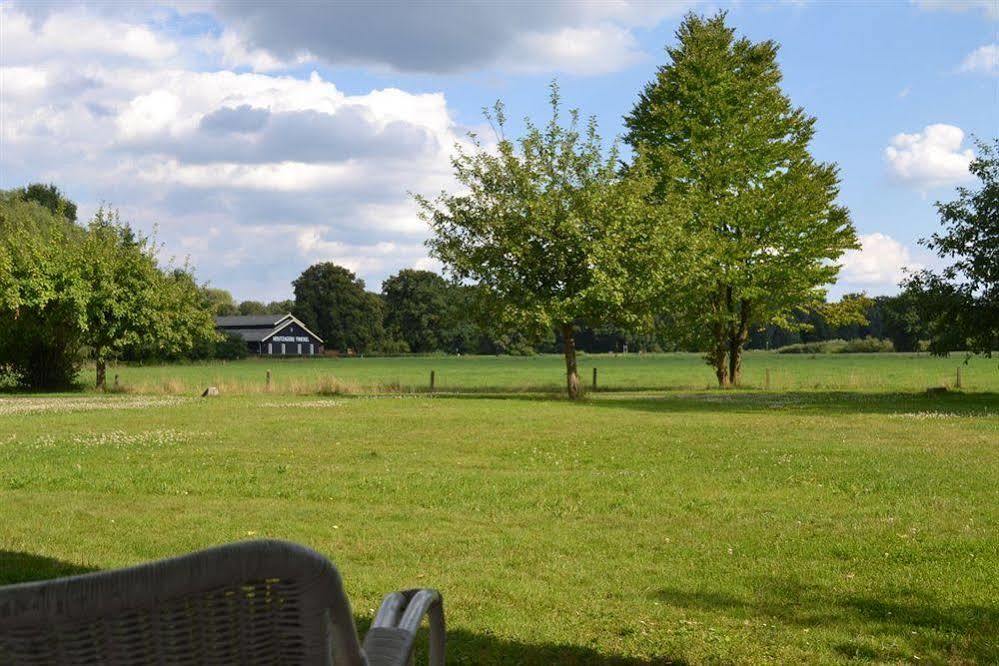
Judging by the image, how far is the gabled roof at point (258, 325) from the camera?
12812 cm

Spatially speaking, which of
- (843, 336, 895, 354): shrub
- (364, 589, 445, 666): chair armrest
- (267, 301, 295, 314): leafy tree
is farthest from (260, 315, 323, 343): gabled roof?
(364, 589, 445, 666): chair armrest

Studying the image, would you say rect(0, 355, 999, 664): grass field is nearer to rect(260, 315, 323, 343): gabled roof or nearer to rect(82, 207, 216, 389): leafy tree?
rect(82, 207, 216, 389): leafy tree

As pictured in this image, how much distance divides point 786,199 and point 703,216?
374cm

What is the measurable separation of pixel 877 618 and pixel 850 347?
113952 millimetres

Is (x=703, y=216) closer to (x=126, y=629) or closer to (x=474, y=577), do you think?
(x=474, y=577)

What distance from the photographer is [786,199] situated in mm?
40719

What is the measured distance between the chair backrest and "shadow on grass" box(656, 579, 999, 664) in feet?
15.1

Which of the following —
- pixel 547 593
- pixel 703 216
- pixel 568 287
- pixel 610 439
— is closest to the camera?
pixel 547 593

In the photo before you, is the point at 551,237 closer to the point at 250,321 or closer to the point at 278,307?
the point at 250,321

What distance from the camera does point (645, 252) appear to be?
35594 mm

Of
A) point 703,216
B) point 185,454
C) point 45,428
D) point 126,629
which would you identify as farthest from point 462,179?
point 126,629

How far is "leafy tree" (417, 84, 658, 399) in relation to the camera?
34719mm

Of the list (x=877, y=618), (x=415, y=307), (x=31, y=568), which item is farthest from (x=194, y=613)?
(x=415, y=307)

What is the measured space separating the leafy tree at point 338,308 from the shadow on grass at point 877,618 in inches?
4820
